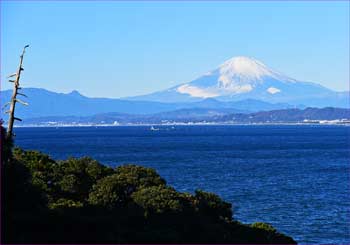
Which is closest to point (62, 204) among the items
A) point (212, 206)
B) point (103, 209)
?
point (103, 209)

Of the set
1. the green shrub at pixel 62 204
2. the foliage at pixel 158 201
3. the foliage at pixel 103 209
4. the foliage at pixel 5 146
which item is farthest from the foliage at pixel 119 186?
the foliage at pixel 5 146

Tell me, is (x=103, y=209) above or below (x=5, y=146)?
below

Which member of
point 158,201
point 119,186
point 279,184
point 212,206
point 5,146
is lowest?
point 279,184

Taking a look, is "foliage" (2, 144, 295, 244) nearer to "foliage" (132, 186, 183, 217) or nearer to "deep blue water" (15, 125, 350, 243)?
"foliage" (132, 186, 183, 217)

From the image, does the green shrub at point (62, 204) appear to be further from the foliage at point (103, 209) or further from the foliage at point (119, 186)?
the foliage at point (119, 186)

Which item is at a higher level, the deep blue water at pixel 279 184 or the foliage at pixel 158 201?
the foliage at pixel 158 201

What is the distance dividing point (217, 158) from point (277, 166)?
49.5ft

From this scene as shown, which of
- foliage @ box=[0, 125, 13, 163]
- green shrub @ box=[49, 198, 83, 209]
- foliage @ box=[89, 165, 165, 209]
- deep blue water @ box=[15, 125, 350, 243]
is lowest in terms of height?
deep blue water @ box=[15, 125, 350, 243]

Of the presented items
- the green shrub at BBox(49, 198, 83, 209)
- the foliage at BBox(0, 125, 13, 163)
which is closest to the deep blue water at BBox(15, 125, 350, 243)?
the green shrub at BBox(49, 198, 83, 209)

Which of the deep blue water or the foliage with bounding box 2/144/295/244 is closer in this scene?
the foliage with bounding box 2/144/295/244

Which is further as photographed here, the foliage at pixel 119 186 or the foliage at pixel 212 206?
the foliage at pixel 212 206

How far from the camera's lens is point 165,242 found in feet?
71.5

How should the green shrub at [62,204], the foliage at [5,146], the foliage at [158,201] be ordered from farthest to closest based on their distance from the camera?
the foliage at [158,201]
the green shrub at [62,204]
the foliage at [5,146]

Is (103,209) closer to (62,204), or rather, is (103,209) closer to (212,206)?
(62,204)
